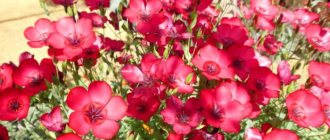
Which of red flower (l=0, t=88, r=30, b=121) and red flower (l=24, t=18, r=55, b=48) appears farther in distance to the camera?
red flower (l=24, t=18, r=55, b=48)

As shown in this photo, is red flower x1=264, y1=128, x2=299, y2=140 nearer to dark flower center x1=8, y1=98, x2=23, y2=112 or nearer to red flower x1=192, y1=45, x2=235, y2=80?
red flower x1=192, y1=45, x2=235, y2=80

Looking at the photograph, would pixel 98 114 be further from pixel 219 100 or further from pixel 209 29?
pixel 209 29

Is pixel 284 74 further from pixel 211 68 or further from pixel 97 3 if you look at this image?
pixel 97 3

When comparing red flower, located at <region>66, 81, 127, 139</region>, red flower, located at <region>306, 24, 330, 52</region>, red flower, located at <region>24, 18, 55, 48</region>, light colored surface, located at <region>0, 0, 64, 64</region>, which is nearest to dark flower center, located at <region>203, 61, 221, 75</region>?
red flower, located at <region>66, 81, 127, 139</region>

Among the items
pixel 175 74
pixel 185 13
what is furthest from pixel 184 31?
pixel 175 74

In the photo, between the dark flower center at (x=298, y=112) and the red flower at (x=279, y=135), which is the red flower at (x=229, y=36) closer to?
the dark flower center at (x=298, y=112)

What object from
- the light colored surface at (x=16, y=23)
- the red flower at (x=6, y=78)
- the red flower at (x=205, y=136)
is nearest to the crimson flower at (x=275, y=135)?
the red flower at (x=205, y=136)
